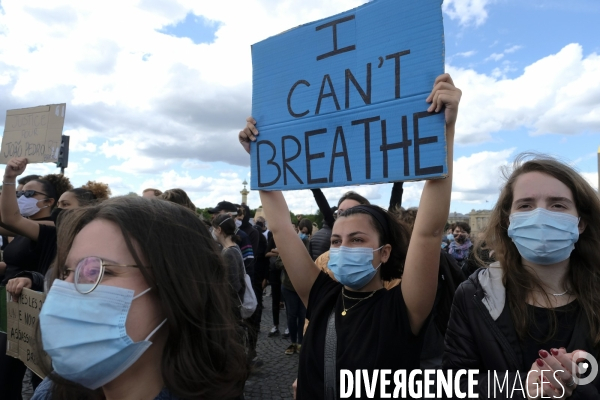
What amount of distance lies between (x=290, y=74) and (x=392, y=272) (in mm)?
1210

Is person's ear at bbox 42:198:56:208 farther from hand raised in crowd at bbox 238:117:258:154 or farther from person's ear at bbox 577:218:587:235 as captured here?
person's ear at bbox 577:218:587:235

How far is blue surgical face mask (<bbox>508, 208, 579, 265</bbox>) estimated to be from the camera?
1918mm

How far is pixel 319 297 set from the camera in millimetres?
2328

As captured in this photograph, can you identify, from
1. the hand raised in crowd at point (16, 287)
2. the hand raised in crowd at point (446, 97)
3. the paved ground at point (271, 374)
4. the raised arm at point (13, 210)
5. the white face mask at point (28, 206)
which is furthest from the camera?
the paved ground at point (271, 374)

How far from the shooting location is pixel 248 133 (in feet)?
7.77

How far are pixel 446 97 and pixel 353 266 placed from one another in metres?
0.98

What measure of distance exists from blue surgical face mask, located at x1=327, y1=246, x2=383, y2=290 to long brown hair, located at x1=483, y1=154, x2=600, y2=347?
25.1 inches

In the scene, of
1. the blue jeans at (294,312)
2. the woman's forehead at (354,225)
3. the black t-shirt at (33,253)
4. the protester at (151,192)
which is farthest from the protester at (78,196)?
the blue jeans at (294,312)

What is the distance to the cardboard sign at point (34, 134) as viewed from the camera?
377cm

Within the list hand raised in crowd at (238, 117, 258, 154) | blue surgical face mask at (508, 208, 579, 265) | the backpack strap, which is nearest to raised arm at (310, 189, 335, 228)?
hand raised in crowd at (238, 117, 258, 154)

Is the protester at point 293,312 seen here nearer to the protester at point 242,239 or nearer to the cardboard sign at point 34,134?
the protester at point 242,239

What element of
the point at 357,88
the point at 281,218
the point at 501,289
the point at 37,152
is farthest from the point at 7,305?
the point at 501,289

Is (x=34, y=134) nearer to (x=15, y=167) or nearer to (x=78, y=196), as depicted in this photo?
(x=15, y=167)

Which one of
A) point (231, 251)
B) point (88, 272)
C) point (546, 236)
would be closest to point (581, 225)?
point (546, 236)
